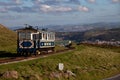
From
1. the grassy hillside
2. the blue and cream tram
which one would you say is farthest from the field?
the grassy hillside

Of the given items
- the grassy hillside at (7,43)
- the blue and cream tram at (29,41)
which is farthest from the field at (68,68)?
the grassy hillside at (7,43)

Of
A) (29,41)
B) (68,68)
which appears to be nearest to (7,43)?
(29,41)

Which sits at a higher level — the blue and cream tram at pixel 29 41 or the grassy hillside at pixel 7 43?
the blue and cream tram at pixel 29 41

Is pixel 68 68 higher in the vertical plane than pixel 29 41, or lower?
lower

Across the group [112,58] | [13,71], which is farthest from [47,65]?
[112,58]

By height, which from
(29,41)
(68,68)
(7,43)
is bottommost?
(7,43)

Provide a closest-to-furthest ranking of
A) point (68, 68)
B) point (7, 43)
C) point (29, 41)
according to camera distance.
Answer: point (68, 68) → point (29, 41) → point (7, 43)

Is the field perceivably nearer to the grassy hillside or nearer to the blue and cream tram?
the blue and cream tram

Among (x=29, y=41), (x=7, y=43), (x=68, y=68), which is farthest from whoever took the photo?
(x=7, y=43)

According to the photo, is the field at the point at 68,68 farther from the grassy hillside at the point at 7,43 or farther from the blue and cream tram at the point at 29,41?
the grassy hillside at the point at 7,43

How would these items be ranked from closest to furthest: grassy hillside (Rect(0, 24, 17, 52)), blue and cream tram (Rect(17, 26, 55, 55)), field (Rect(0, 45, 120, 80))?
field (Rect(0, 45, 120, 80)) < blue and cream tram (Rect(17, 26, 55, 55)) < grassy hillside (Rect(0, 24, 17, 52))

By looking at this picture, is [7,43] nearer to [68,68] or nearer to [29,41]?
[29,41]

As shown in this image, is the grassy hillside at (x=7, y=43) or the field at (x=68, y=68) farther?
the grassy hillside at (x=7, y=43)

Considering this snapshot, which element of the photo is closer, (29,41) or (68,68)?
(68,68)
